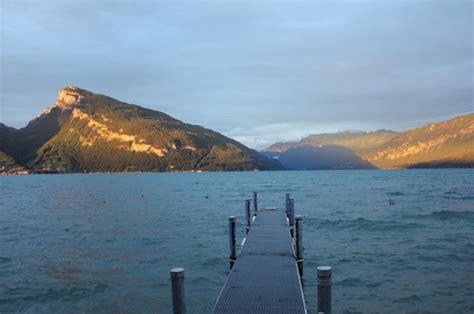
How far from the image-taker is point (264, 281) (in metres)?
13.0

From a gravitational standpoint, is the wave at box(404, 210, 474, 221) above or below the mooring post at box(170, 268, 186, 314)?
below

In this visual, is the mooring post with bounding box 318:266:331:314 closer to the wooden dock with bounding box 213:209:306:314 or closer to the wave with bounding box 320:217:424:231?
the wooden dock with bounding box 213:209:306:314

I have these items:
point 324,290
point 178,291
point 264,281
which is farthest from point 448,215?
point 178,291

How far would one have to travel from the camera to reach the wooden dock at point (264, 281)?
35.3 ft

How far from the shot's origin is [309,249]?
26141 mm

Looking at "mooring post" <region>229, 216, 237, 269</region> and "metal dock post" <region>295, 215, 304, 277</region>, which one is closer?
"metal dock post" <region>295, 215, 304, 277</region>

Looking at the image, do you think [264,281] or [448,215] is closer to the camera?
[264,281]

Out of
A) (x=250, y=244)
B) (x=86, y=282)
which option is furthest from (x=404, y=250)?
(x=86, y=282)

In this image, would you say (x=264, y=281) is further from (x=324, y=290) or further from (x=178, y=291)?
(x=178, y=291)

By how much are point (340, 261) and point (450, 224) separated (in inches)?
769

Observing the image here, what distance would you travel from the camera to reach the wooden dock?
35.3 ft

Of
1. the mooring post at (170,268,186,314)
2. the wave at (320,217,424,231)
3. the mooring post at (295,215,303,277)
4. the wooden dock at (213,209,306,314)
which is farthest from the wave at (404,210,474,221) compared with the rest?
the mooring post at (170,268,186,314)

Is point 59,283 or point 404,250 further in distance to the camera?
point 404,250

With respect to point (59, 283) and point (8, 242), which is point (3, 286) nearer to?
point (59, 283)
